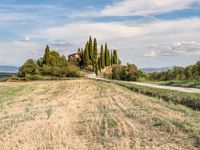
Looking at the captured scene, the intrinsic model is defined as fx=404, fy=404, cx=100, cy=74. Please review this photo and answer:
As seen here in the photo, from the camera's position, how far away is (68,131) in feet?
42.5

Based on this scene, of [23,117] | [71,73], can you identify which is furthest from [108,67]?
[23,117]

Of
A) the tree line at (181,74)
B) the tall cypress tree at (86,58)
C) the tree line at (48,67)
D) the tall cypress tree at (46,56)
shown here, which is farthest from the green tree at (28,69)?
the tall cypress tree at (86,58)

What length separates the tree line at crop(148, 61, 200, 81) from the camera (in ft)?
212

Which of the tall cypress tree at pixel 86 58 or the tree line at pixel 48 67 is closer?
the tree line at pixel 48 67

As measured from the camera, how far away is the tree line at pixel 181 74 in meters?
64.7

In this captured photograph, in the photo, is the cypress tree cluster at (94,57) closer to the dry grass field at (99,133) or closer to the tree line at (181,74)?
the tree line at (181,74)

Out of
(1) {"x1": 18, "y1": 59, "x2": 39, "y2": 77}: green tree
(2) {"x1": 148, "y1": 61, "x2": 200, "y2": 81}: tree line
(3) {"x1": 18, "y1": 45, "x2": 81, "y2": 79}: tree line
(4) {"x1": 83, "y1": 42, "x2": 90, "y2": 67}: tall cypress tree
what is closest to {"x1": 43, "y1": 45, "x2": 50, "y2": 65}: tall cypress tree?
(3) {"x1": 18, "y1": 45, "x2": 81, "y2": 79}: tree line

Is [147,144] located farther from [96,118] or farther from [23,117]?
[23,117]

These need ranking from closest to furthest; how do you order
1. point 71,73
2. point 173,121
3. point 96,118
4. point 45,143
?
point 45,143
point 173,121
point 96,118
point 71,73

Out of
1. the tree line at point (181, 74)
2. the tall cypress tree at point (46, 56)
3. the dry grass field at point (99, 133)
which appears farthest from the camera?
the tall cypress tree at point (46, 56)

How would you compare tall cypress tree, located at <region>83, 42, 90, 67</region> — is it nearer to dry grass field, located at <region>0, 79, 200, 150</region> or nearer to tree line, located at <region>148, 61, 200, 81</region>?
tree line, located at <region>148, 61, 200, 81</region>

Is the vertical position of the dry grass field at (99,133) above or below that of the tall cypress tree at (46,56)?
below

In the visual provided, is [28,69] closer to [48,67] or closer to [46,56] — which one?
[48,67]

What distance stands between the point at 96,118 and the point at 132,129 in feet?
10.5
